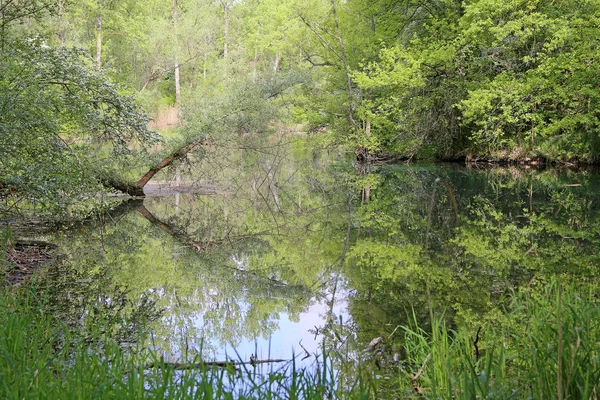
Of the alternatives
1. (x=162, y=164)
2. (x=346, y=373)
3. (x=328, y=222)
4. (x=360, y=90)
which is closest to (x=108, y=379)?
(x=346, y=373)

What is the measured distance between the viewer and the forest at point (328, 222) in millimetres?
3059

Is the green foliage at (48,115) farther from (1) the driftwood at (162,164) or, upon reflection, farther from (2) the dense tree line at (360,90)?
(1) the driftwood at (162,164)

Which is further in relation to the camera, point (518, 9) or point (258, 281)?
point (518, 9)

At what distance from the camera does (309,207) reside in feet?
39.0

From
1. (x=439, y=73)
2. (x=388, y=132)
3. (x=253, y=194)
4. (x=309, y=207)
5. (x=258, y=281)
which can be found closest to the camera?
(x=258, y=281)

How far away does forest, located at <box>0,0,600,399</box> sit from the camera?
10.0ft

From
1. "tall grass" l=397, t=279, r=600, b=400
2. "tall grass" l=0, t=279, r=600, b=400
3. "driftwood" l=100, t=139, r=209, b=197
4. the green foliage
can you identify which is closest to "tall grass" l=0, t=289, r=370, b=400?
"tall grass" l=0, t=279, r=600, b=400

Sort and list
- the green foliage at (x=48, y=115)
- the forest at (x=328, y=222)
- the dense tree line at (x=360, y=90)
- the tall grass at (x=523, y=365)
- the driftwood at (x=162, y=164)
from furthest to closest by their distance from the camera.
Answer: the driftwood at (x=162, y=164), the dense tree line at (x=360, y=90), the green foliage at (x=48, y=115), the forest at (x=328, y=222), the tall grass at (x=523, y=365)

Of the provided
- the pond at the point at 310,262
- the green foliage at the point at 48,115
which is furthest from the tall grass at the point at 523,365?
the green foliage at the point at 48,115

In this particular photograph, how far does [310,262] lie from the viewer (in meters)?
7.27

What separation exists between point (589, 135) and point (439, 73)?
526 centimetres

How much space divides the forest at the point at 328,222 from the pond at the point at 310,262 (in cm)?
5

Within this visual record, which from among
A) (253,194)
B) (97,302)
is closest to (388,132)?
(253,194)

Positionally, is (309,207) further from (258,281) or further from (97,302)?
(97,302)
